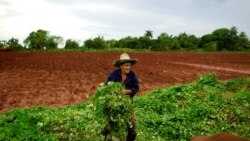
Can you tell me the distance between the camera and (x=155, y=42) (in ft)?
214

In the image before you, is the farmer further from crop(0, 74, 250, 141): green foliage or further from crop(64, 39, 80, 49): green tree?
crop(64, 39, 80, 49): green tree

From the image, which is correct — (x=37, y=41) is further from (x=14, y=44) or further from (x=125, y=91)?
(x=125, y=91)

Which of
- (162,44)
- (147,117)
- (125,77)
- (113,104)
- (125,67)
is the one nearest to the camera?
(113,104)

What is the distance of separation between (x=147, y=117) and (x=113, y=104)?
4.06 metres

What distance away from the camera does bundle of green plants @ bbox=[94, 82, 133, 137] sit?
257 inches

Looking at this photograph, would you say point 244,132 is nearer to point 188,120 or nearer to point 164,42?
point 188,120

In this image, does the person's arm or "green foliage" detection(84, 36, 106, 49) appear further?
"green foliage" detection(84, 36, 106, 49)

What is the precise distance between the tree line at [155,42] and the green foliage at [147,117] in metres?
44.4

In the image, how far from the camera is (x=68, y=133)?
29.3ft

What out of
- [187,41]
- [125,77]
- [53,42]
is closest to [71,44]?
[53,42]

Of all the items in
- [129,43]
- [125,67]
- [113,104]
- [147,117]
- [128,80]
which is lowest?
[147,117]

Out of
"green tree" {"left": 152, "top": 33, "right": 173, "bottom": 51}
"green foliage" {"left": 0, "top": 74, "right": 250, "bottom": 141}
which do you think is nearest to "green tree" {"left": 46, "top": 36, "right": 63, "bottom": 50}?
"green tree" {"left": 152, "top": 33, "right": 173, "bottom": 51}

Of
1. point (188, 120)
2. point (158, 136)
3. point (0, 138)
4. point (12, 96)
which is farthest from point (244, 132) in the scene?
point (12, 96)

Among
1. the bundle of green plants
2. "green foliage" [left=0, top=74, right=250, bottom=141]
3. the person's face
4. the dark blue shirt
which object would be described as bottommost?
"green foliage" [left=0, top=74, right=250, bottom=141]
